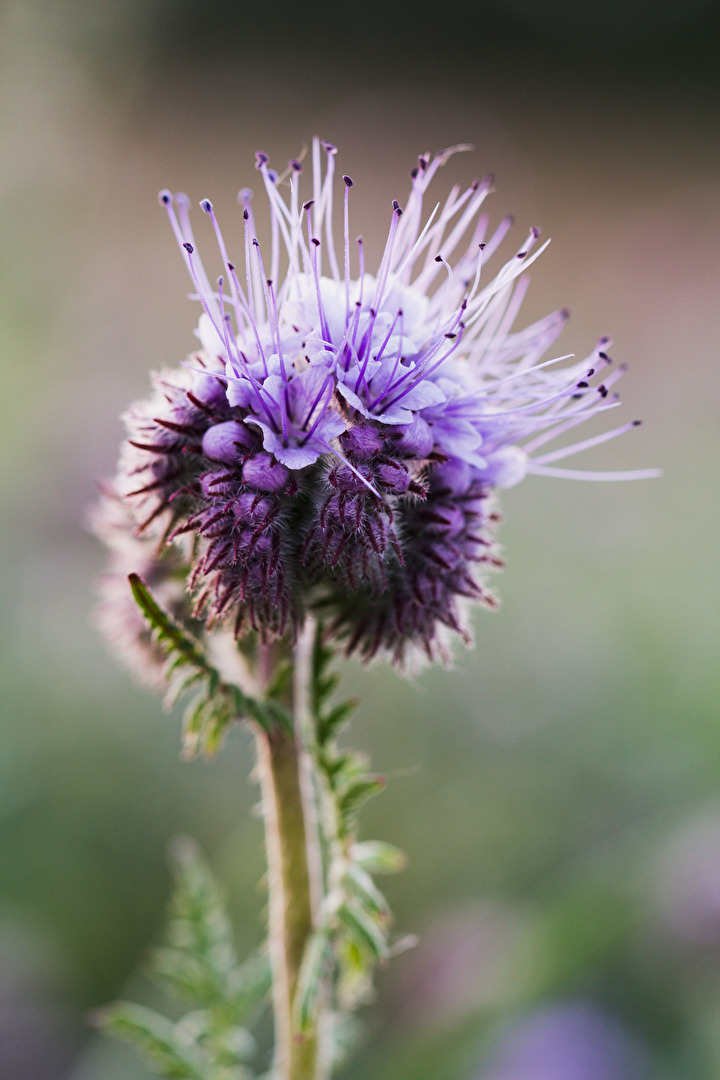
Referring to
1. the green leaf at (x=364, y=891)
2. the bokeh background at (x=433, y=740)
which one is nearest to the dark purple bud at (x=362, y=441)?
the green leaf at (x=364, y=891)

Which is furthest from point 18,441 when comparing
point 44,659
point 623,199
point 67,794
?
point 623,199

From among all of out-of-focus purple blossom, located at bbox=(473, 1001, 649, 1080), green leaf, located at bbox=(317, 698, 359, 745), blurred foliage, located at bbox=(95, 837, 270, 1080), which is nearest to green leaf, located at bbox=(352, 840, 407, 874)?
green leaf, located at bbox=(317, 698, 359, 745)

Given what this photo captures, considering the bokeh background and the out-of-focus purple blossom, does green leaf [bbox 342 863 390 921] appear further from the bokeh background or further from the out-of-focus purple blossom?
the out-of-focus purple blossom

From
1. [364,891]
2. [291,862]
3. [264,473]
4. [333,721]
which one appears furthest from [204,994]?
[264,473]

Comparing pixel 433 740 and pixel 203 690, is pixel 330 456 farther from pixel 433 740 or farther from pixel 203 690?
pixel 433 740

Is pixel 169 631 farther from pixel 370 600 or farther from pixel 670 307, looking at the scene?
pixel 670 307

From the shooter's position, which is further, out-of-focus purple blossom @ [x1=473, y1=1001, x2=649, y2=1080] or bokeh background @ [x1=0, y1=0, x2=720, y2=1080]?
bokeh background @ [x1=0, y1=0, x2=720, y2=1080]

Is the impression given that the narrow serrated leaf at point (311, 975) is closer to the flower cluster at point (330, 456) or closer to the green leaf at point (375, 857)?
the green leaf at point (375, 857)
